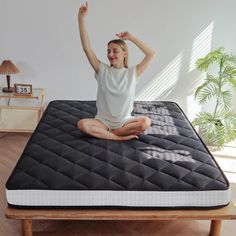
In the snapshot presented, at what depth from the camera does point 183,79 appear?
141 inches

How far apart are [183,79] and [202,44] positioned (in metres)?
0.36

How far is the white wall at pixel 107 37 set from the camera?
11.0 ft

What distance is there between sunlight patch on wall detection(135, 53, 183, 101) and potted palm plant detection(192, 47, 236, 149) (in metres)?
0.23

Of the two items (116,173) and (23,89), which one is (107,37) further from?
(116,173)

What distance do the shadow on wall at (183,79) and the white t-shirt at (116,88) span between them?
1.11 m

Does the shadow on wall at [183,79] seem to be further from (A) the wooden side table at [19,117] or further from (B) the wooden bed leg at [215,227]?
(B) the wooden bed leg at [215,227]

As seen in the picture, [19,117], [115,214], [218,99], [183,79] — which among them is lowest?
[115,214]

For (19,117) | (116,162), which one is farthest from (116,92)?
(19,117)

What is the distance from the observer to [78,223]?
2236 millimetres

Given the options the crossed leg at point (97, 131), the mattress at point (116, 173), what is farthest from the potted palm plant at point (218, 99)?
the crossed leg at point (97, 131)

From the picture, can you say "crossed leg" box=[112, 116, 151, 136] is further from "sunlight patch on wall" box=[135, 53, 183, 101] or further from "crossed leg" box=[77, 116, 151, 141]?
"sunlight patch on wall" box=[135, 53, 183, 101]

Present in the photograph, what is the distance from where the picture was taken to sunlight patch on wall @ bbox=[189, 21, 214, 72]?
345 centimetres

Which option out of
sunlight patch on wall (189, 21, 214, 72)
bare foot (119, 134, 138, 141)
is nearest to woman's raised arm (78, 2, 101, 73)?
bare foot (119, 134, 138, 141)

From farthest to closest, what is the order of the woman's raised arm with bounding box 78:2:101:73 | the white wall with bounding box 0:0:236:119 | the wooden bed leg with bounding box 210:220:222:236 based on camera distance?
the white wall with bounding box 0:0:236:119
the woman's raised arm with bounding box 78:2:101:73
the wooden bed leg with bounding box 210:220:222:236
